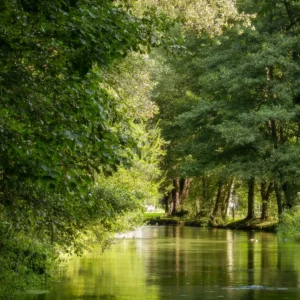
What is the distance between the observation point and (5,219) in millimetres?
13008

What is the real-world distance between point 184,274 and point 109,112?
11.4 meters

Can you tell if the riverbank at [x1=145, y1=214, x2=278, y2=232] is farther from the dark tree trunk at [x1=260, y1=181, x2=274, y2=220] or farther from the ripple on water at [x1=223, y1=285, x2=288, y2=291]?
the ripple on water at [x1=223, y1=285, x2=288, y2=291]

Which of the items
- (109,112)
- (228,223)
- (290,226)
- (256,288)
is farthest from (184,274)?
(228,223)

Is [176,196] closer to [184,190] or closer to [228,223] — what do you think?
[184,190]

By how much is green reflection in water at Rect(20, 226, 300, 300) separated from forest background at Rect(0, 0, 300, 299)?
3.43 ft

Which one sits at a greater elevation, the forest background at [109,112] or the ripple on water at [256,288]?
the forest background at [109,112]

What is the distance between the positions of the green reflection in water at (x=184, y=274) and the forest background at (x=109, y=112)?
1045mm

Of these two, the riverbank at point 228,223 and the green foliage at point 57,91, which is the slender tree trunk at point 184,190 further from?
the green foliage at point 57,91

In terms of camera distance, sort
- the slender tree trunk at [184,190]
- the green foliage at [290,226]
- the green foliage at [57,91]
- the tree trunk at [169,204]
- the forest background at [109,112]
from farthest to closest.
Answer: the tree trunk at [169,204]
the slender tree trunk at [184,190]
the green foliage at [290,226]
the forest background at [109,112]
the green foliage at [57,91]

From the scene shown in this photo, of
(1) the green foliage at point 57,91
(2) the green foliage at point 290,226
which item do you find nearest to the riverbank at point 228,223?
(2) the green foliage at point 290,226

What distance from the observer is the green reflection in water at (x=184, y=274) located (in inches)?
674

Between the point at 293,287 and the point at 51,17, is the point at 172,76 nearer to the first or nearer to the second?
the point at 293,287

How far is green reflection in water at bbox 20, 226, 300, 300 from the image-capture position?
17.1 metres

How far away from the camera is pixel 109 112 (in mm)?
11078
